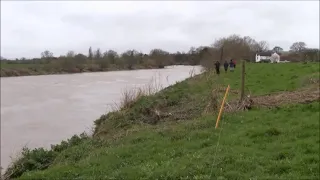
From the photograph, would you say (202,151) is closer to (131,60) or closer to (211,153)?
(211,153)

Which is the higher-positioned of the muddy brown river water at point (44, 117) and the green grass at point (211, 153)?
the green grass at point (211, 153)

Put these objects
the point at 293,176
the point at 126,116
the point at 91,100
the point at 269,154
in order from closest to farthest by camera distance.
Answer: the point at 293,176 → the point at 269,154 → the point at 126,116 → the point at 91,100

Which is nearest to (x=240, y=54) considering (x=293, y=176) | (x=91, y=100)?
(x=91, y=100)


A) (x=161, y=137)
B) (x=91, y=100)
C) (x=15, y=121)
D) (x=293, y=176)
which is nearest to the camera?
(x=293, y=176)

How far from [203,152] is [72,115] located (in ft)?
63.1

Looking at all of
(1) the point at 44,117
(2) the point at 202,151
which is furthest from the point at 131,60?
(2) the point at 202,151

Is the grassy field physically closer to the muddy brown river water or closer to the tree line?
the muddy brown river water

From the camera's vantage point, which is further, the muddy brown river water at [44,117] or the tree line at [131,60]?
the tree line at [131,60]

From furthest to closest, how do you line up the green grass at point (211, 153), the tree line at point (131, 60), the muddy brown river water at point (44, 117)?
the tree line at point (131, 60), the muddy brown river water at point (44, 117), the green grass at point (211, 153)

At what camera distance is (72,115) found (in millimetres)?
26766

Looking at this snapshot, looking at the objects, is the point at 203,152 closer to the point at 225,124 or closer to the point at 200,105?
the point at 225,124

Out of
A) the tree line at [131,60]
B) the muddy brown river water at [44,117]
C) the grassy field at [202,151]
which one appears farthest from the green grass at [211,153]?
the tree line at [131,60]

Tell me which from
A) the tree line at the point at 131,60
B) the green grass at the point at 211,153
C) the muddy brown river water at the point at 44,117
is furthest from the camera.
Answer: the tree line at the point at 131,60

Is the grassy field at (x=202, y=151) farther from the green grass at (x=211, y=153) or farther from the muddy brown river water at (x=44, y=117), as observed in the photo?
the muddy brown river water at (x=44, y=117)
